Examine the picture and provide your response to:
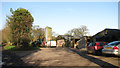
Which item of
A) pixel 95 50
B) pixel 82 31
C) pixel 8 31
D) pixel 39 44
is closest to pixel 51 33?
pixel 82 31

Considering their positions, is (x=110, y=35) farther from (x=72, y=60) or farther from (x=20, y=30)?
(x=20, y=30)

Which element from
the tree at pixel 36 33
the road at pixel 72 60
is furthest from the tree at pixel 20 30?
the road at pixel 72 60

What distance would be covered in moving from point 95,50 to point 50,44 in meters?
22.0

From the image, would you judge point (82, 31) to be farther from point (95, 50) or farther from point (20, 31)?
point (95, 50)

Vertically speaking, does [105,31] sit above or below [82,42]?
above

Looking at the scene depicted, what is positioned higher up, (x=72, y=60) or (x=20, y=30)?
(x=20, y=30)

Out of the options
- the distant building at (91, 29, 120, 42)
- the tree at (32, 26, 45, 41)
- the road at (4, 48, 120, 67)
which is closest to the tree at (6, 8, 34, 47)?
the tree at (32, 26, 45, 41)

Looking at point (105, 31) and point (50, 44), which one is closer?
point (105, 31)

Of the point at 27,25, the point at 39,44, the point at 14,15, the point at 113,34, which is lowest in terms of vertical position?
the point at 39,44

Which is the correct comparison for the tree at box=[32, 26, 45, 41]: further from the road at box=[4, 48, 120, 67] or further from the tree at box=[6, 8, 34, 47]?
the road at box=[4, 48, 120, 67]

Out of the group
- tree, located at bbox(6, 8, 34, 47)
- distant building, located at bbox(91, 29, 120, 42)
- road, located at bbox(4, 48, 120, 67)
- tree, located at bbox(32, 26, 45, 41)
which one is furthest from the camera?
tree, located at bbox(32, 26, 45, 41)

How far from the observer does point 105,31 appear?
23.5 m

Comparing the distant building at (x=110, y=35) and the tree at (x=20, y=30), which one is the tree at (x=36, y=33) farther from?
the distant building at (x=110, y=35)

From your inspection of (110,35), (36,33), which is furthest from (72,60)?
(36,33)
